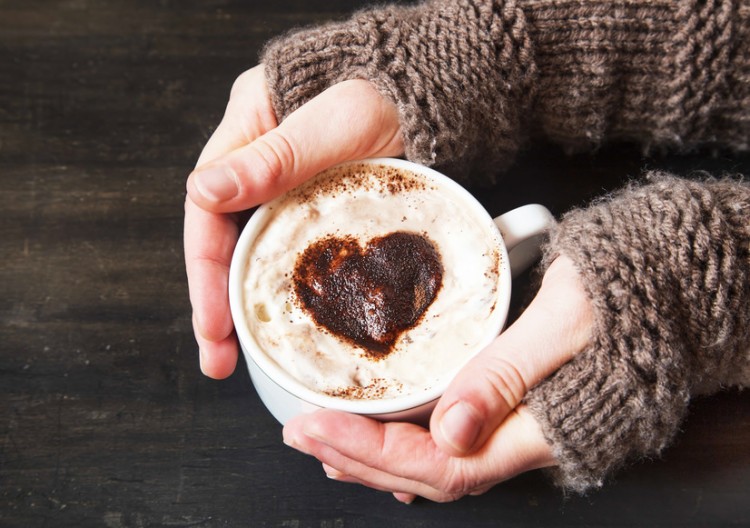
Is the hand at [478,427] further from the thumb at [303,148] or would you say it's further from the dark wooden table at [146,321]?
the thumb at [303,148]

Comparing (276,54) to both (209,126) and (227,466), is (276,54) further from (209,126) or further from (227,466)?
(227,466)

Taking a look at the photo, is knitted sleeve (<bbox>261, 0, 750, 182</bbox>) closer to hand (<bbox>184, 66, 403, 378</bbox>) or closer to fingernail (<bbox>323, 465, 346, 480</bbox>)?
→ hand (<bbox>184, 66, 403, 378</bbox>)

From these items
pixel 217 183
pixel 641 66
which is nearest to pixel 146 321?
pixel 217 183

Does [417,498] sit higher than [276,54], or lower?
lower

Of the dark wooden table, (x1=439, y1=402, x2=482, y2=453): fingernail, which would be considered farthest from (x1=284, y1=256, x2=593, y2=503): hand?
the dark wooden table

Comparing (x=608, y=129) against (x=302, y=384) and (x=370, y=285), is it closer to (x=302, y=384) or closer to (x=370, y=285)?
(x=370, y=285)

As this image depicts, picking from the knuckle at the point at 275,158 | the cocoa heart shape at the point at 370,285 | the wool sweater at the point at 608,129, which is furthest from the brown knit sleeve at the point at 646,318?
the knuckle at the point at 275,158

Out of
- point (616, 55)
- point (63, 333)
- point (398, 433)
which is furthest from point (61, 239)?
point (616, 55)
